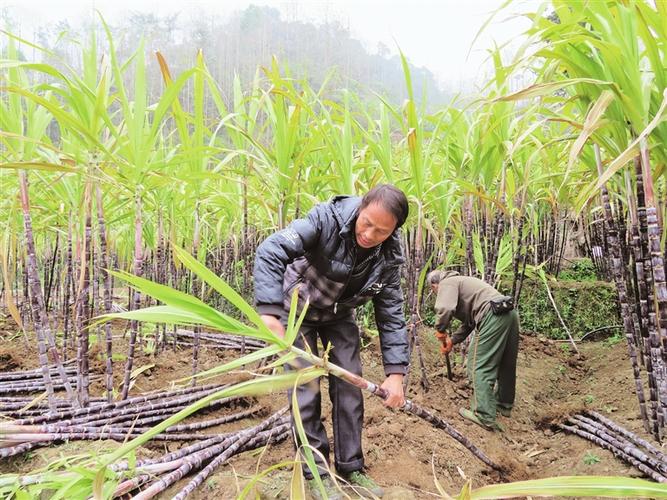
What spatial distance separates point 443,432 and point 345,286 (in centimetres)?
141

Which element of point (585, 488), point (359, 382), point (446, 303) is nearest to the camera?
point (585, 488)

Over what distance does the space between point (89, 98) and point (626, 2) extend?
2.03 m

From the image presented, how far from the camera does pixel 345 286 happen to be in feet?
5.93

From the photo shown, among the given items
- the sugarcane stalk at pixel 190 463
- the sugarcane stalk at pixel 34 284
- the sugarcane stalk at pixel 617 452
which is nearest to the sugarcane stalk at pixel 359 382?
the sugarcane stalk at pixel 617 452

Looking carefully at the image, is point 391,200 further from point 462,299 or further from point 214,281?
point 462,299

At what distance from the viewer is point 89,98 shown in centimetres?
181

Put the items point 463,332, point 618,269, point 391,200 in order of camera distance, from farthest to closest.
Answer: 1. point 463,332
2. point 618,269
3. point 391,200

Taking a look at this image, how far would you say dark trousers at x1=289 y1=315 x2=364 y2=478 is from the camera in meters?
1.81

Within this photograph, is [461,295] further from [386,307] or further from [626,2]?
[626,2]

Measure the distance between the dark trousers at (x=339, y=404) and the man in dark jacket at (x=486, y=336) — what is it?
4.80 ft

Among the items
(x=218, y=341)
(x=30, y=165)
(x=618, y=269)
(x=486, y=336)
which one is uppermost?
(x=30, y=165)

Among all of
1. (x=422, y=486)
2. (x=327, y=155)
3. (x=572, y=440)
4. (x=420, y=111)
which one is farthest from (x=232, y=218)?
(x=572, y=440)

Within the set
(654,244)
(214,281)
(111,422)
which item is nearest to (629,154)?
(654,244)

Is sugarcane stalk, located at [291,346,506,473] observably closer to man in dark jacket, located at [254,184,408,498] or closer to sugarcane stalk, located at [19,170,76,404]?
man in dark jacket, located at [254,184,408,498]
